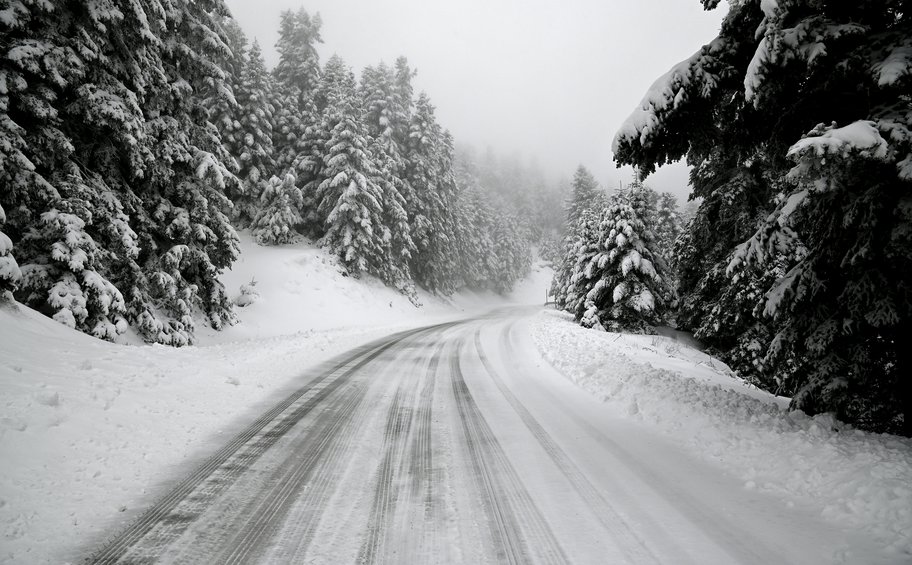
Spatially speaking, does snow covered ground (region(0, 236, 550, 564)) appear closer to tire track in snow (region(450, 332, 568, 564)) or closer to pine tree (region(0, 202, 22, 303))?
pine tree (region(0, 202, 22, 303))

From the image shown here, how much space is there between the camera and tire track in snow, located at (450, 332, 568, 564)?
9.67 feet

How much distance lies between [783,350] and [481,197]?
57.5 meters

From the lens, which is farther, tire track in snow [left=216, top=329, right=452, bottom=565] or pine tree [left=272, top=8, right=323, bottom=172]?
pine tree [left=272, top=8, right=323, bottom=172]

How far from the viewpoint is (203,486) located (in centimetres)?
375

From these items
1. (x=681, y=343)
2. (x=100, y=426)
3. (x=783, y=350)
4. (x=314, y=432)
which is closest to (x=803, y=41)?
(x=783, y=350)

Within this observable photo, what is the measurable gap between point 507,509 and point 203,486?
2715 mm

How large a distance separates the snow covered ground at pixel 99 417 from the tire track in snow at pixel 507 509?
284cm

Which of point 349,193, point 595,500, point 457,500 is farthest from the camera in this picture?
point 349,193

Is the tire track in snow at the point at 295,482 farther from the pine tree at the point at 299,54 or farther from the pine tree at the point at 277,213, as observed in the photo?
the pine tree at the point at 299,54

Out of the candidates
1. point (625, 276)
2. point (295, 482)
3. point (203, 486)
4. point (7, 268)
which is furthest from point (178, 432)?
point (625, 276)

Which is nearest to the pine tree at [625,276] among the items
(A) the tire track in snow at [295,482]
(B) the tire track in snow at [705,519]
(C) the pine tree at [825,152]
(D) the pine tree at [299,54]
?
(C) the pine tree at [825,152]

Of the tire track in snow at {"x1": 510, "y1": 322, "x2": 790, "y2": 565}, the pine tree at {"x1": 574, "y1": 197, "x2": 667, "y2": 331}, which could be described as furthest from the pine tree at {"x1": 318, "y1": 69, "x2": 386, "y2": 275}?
the tire track in snow at {"x1": 510, "y1": 322, "x2": 790, "y2": 565}

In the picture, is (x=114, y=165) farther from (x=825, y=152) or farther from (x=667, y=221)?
(x=667, y=221)

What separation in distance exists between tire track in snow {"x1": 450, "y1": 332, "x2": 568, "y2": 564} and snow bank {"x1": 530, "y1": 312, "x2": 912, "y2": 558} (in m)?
2.41
